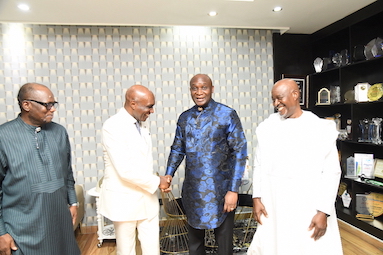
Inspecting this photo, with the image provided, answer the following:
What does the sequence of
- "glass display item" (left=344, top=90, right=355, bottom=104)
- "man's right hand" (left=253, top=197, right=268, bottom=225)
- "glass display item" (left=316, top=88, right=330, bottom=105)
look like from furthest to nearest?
1. "glass display item" (left=316, top=88, right=330, bottom=105)
2. "glass display item" (left=344, top=90, right=355, bottom=104)
3. "man's right hand" (left=253, top=197, right=268, bottom=225)

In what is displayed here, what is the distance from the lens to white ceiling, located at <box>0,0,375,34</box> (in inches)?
111

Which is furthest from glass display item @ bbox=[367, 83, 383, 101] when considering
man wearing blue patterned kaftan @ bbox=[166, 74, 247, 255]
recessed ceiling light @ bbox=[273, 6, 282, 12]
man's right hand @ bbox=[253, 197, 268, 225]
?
man's right hand @ bbox=[253, 197, 268, 225]

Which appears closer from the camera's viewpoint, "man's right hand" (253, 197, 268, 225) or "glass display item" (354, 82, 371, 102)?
"man's right hand" (253, 197, 268, 225)

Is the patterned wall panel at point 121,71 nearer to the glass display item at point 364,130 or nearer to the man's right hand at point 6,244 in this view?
the glass display item at point 364,130

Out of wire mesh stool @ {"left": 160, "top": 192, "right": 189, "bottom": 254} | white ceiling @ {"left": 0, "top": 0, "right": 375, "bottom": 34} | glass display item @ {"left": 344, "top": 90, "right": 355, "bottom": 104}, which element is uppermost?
white ceiling @ {"left": 0, "top": 0, "right": 375, "bottom": 34}

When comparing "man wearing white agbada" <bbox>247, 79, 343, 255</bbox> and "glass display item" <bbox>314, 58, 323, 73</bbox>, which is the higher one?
"glass display item" <bbox>314, 58, 323, 73</bbox>

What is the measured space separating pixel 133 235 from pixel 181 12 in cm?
242

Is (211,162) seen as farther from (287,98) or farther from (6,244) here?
(6,244)

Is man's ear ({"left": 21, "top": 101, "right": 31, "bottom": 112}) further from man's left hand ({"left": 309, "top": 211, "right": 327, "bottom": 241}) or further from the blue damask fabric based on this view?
man's left hand ({"left": 309, "top": 211, "right": 327, "bottom": 241})

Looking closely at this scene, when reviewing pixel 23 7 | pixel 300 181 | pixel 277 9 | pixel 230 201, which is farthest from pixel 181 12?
pixel 300 181

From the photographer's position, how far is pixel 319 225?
64.1 inches

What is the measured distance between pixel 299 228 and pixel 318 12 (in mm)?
2651

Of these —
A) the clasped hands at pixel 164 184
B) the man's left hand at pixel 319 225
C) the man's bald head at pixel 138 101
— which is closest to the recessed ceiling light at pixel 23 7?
the man's bald head at pixel 138 101

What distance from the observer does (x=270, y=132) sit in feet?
5.97
